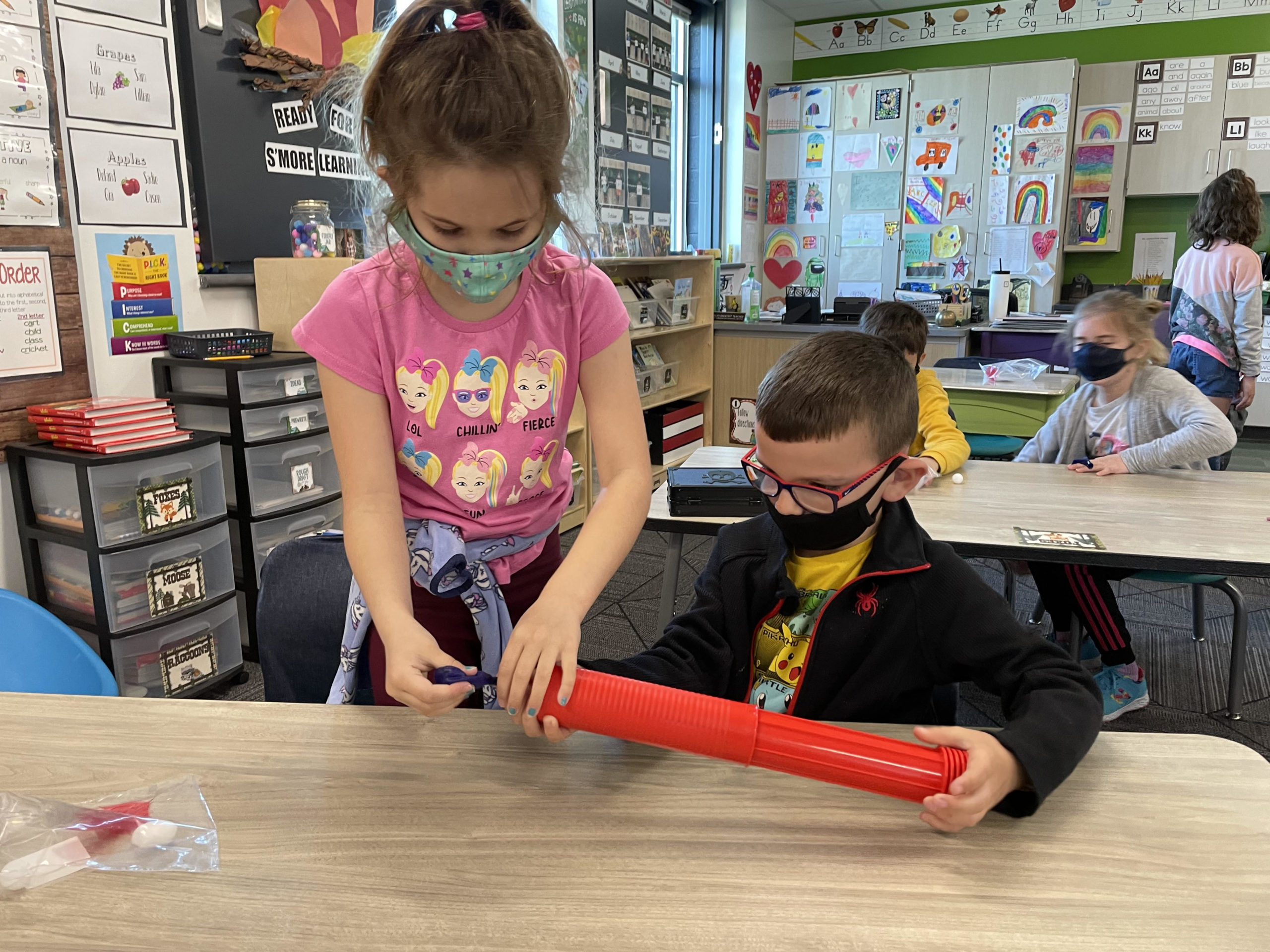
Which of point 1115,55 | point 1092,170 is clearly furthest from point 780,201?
point 1115,55

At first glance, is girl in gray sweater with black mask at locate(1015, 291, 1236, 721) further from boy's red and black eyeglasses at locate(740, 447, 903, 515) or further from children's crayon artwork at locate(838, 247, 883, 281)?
children's crayon artwork at locate(838, 247, 883, 281)

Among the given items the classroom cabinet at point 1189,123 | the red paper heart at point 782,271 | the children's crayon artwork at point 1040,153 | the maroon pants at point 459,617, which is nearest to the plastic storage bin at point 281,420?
the maroon pants at point 459,617

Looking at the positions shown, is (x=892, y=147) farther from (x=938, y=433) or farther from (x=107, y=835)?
(x=107, y=835)

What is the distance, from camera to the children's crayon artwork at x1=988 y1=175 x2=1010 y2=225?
6.15 m

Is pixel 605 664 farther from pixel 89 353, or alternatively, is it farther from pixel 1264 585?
pixel 1264 585

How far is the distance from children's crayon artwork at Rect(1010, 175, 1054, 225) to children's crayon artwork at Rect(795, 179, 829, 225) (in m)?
1.27

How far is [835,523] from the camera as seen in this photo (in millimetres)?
1013

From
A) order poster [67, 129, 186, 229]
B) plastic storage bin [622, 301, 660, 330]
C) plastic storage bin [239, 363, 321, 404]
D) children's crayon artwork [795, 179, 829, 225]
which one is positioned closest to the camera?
order poster [67, 129, 186, 229]

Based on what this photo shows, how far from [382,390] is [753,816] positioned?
0.59 m

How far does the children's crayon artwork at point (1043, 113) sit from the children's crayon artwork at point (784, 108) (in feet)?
4.83

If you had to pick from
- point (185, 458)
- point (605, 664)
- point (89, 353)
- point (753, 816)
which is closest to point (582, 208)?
point (605, 664)

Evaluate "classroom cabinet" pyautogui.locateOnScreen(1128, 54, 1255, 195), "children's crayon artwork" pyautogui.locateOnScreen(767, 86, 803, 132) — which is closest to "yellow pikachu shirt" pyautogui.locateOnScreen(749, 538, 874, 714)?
"children's crayon artwork" pyautogui.locateOnScreen(767, 86, 803, 132)

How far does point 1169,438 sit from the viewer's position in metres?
2.14

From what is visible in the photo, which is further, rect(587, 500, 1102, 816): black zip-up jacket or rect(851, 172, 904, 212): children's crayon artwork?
rect(851, 172, 904, 212): children's crayon artwork
